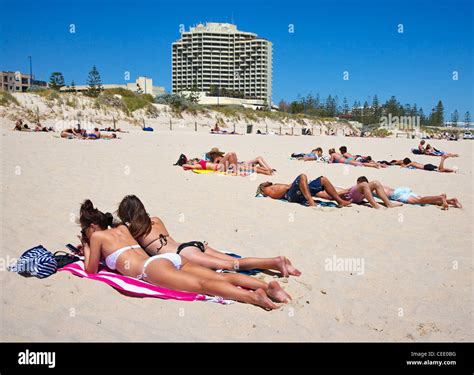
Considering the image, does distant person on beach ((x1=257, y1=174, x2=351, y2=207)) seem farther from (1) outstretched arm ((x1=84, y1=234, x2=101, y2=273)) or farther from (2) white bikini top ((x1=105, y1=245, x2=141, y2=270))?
(1) outstretched arm ((x1=84, y1=234, x2=101, y2=273))

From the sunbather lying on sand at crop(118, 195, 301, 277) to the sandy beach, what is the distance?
270 mm

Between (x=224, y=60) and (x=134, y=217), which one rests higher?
(x=224, y=60)

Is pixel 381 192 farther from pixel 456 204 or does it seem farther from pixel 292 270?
pixel 292 270

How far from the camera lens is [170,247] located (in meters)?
4.07

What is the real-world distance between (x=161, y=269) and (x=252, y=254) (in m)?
1.46

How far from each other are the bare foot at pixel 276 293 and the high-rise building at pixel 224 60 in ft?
406

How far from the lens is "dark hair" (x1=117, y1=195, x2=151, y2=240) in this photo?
4082 millimetres

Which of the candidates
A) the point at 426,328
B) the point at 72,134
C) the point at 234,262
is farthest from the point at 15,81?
the point at 426,328

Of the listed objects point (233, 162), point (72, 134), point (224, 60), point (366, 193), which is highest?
point (224, 60)

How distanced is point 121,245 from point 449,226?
4.68 m

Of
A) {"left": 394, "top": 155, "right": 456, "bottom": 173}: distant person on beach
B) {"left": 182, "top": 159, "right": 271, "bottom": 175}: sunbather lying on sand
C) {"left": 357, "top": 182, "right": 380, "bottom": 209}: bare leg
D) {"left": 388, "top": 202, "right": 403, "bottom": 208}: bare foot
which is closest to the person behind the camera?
{"left": 357, "top": 182, "right": 380, "bottom": 209}: bare leg

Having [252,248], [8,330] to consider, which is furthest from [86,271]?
[252,248]

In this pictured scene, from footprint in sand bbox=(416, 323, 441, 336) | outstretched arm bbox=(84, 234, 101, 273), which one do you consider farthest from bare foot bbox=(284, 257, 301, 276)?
outstretched arm bbox=(84, 234, 101, 273)

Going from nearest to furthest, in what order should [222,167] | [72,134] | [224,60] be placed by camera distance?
1. [222,167]
2. [72,134]
3. [224,60]
